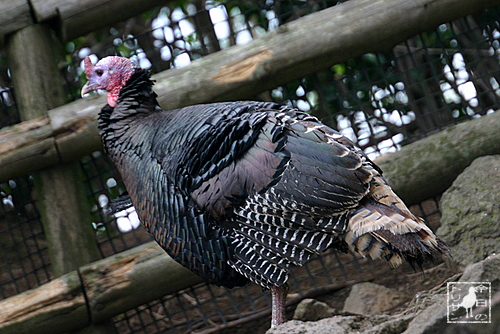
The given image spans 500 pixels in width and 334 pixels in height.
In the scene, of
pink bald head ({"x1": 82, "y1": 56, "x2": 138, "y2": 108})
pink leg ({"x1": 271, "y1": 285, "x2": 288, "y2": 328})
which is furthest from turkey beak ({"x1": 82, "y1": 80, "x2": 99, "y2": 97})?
pink leg ({"x1": 271, "y1": 285, "x2": 288, "y2": 328})

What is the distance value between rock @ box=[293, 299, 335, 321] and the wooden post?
1.27 metres

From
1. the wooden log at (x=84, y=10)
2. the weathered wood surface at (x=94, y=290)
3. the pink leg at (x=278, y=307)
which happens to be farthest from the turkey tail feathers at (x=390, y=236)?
the wooden log at (x=84, y=10)

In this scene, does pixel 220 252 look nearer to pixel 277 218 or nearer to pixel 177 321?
pixel 277 218

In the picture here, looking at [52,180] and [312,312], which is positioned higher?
[52,180]

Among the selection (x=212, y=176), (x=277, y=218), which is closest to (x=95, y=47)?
(x=212, y=176)

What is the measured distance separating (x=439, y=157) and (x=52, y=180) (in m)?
2.26

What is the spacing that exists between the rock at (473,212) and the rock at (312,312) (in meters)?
0.71

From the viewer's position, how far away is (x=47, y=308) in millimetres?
3699

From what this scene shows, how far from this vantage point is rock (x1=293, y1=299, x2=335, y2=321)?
3.32 meters

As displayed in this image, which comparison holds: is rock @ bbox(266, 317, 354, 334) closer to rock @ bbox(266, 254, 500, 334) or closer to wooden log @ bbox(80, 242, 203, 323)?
rock @ bbox(266, 254, 500, 334)

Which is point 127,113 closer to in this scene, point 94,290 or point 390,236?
point 94,290

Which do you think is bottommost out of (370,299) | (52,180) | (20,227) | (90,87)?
(370,299)

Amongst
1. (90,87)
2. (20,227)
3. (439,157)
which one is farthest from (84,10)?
(439,157)

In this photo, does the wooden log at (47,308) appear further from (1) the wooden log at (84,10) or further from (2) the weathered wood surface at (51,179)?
(1) the wooden log at (84,10)
